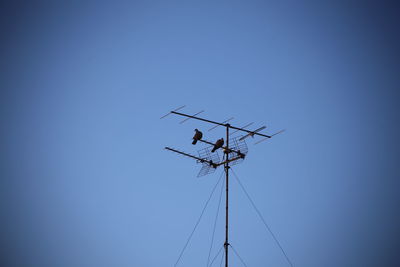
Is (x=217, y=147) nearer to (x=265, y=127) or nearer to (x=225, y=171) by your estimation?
(x=225, y=171)

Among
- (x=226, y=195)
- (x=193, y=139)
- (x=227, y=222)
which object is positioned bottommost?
(x=227, y=222)

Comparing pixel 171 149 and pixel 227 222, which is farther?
pixel 171 149

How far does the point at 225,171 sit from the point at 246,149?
1.12 m

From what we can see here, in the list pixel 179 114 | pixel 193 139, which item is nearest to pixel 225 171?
pixel 193 139

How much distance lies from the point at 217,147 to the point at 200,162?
1.01 metres

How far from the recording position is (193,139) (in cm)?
1278

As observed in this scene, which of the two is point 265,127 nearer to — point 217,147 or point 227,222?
point 217,147

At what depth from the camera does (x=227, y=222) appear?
12359mm

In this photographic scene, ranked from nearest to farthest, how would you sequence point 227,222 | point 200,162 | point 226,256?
1. point 226,256
2. point 227,222
3. point 200,162

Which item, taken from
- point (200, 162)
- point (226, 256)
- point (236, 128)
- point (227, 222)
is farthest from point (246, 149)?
point (226, 256)

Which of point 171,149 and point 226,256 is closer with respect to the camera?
point 226,256

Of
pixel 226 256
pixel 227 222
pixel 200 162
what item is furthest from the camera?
pixel 200 162

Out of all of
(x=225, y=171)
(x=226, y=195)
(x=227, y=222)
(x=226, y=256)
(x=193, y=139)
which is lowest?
(x=226, y=256)

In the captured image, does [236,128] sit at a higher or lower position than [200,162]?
higher
